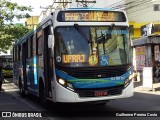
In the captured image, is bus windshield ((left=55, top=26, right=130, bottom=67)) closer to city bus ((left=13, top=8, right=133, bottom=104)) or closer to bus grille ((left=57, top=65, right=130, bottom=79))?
city bus ((left=13, top=8, right=133, bottom=104))

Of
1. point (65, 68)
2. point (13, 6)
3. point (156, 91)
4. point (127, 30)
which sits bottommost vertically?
point (156, 91)

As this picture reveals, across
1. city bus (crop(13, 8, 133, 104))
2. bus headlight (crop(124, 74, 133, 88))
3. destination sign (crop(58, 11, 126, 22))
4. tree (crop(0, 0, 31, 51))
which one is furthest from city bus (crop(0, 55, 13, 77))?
bus headlight (crop(124, 74, 133, 88))

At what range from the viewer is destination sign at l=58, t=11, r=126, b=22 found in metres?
12.0

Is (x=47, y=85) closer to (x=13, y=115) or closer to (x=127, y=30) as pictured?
(x=13, y=115)

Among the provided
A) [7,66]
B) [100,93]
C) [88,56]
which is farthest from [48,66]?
[7,66]

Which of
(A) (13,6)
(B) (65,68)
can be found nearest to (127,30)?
(B) (65,68)

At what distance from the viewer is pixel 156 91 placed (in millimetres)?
20969

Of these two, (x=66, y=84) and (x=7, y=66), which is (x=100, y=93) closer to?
(x=66, y=84)

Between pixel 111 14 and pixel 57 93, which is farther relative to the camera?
pixel 111 14

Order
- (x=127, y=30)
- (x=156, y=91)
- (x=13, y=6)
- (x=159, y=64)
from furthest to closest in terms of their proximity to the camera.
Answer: (x=13, y=6)
(x=159, y=64)
(x=156, y=91)
(x=127, y=30)

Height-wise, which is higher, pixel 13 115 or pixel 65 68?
pixel 65 68

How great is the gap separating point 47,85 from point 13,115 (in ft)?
5.00

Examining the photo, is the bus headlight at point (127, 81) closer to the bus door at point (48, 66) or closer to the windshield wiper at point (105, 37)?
the windshield wiper at point (105, 37)

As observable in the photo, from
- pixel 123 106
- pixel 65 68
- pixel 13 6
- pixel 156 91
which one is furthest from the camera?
pixel 13 6
